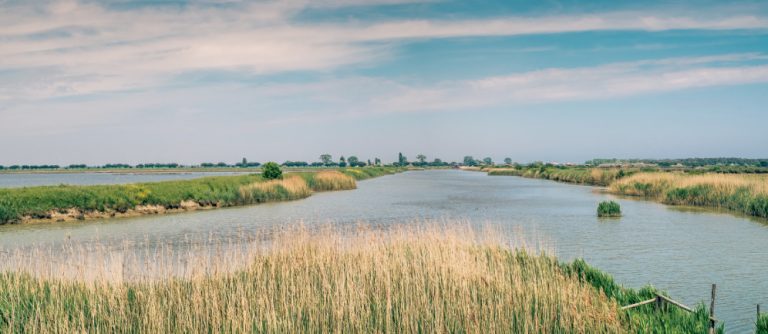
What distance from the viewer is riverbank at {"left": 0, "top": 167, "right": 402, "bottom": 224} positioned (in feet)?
83.3

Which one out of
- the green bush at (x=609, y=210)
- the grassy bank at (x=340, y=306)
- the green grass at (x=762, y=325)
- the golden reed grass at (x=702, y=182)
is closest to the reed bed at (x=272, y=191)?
the green bush at (x=609, y=210)

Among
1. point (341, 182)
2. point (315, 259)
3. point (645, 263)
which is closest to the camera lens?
point (315, 259)

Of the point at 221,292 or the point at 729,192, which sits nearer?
the point at 221,292

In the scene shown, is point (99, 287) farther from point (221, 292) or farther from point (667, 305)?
point (667, 305)

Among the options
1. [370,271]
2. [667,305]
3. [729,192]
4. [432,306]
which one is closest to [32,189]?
[370,271]

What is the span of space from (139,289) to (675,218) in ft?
82.9

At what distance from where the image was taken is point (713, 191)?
3177 centimetres

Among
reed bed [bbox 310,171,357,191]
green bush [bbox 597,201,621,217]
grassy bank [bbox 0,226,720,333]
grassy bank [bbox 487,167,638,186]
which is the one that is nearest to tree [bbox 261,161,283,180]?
reed bed [bbox 310,171,357,191]

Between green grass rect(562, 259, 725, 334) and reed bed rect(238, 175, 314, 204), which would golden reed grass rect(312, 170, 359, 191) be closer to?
reed bed rect(238, 175, 314, 204)

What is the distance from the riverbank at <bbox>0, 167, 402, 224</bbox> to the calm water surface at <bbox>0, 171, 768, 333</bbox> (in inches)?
77.7

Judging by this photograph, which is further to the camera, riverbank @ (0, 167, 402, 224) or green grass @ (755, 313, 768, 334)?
riverbank @ (0, 167, 402, 224)

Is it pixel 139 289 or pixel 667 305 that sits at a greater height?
pixel 139 289

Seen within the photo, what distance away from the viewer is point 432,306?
26.7ft

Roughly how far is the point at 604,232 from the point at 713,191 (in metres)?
15.0
